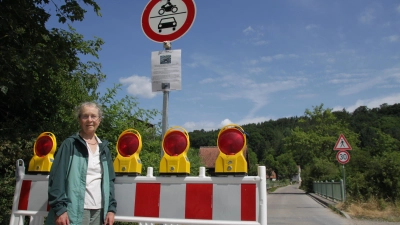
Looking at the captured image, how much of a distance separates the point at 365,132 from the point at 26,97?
340 ft

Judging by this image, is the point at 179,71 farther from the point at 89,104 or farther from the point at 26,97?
the point at 26,97

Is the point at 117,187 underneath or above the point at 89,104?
underneath

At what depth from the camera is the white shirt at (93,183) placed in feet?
8.96

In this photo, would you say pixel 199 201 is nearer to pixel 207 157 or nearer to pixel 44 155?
pixel 44 155

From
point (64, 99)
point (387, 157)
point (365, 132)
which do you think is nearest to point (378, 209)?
point (387, 157)

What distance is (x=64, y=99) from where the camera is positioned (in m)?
5.45

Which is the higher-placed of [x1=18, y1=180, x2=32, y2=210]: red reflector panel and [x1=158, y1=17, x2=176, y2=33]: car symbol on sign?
[x1=158, y1=17, x2=176, y2=33]: car symbol on sign

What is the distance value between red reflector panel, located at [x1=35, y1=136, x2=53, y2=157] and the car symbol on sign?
5.97 feet

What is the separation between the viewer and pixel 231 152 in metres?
2.67

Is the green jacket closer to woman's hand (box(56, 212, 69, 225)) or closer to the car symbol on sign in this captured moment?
woman's hand (box(56, 212, 69, 225))

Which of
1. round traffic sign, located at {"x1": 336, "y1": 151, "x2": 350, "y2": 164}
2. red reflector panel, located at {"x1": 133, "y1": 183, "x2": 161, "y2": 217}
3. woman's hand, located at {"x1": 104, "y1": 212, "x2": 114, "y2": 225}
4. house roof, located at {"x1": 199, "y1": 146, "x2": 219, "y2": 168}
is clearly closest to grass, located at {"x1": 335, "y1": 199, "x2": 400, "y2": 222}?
round traffic sign, located at {"x1": 336, "y1": 151, "x2": 350, "y2": 164}

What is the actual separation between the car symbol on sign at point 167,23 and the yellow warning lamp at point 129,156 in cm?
159

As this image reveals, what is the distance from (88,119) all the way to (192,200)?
3.67 ft

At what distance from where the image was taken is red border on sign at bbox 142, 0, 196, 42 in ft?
13.2
